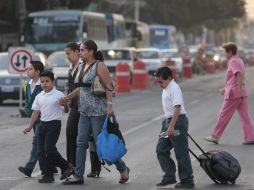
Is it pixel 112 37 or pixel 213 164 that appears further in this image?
pixel 112 37

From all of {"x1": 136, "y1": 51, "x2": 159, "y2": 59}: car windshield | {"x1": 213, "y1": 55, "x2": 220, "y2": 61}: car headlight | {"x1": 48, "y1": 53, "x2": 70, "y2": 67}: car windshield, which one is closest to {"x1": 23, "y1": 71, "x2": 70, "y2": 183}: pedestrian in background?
{"x1": 48, "y1": 53, "x2": 70, "y2": 67}: car windshield

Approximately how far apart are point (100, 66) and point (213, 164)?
1.79m

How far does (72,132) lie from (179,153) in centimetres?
148

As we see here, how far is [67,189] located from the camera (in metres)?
11.6

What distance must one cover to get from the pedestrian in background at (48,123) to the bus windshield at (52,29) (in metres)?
32.1

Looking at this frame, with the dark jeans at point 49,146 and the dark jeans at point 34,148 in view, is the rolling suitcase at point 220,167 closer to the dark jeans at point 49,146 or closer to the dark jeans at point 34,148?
the dark jeans at point 49,146

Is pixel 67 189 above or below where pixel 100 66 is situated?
below

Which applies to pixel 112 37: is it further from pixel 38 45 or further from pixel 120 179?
pixel 120 179

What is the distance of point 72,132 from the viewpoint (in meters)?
12.3

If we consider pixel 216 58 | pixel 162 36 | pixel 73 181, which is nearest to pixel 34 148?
pixel 73 181

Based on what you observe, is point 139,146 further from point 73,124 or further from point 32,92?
point 73,124

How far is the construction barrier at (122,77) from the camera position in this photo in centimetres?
3706

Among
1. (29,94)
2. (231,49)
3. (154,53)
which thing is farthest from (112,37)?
(29,94)

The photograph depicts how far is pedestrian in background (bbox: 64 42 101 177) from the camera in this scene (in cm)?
1225
